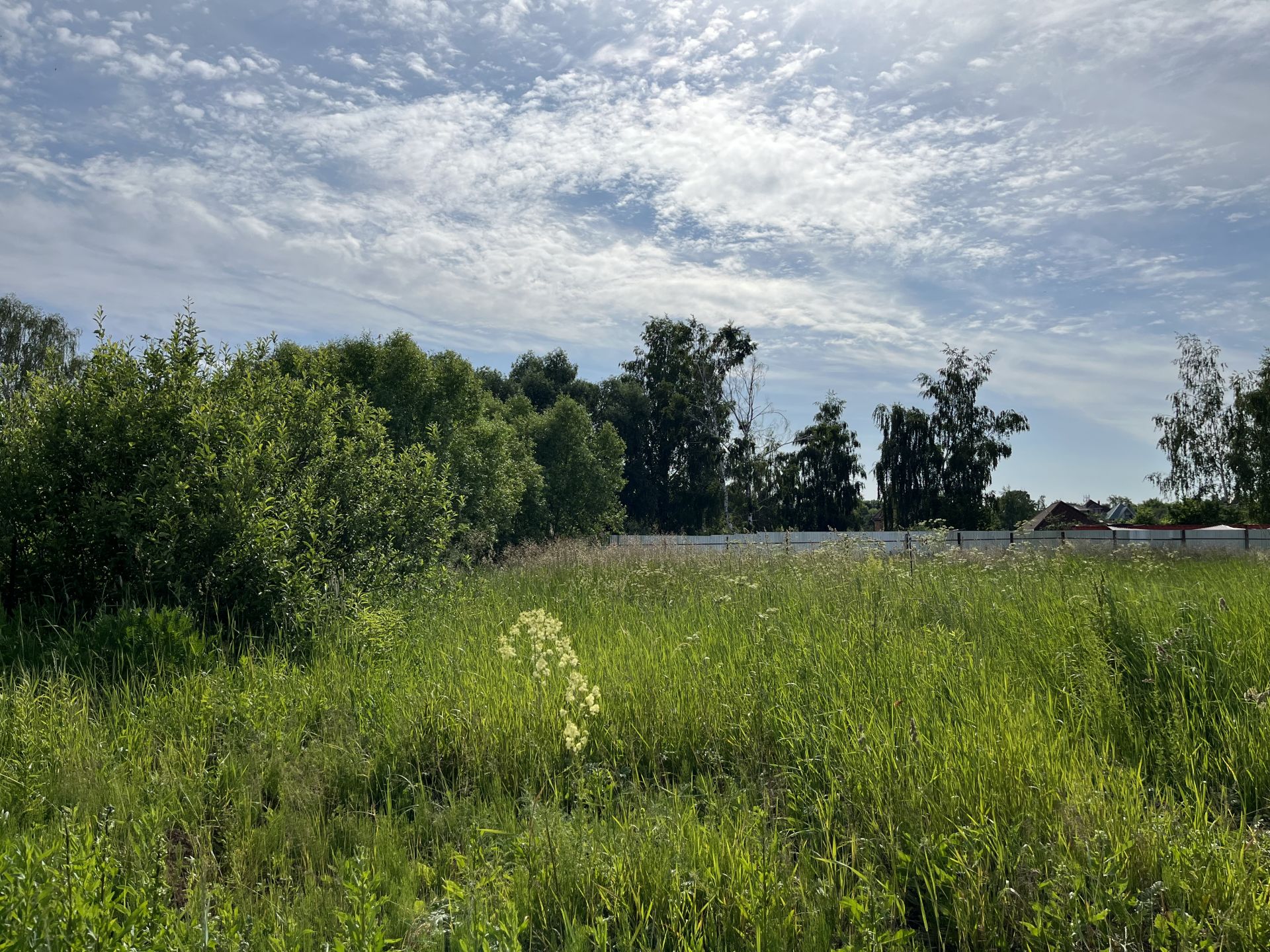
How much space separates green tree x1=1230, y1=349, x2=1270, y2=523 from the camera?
31344 millimetres

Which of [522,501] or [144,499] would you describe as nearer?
[144,499]

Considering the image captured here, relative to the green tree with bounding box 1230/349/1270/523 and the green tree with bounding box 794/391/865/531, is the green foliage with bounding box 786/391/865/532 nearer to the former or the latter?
the green tree with bounding box 794/391/865/531

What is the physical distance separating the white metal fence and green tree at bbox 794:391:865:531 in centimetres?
1163

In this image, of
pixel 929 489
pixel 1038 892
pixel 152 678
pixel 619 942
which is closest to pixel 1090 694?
pixel 1038 892

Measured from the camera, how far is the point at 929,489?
4012cm

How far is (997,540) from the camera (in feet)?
88.0

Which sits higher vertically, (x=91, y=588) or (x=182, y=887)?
(x=91, y=588)

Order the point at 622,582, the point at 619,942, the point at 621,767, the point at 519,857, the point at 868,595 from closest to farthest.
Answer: the point at 619,942 < the point at 519,857 < the point at 621,767 < the point at 868,595 < the point at 622,582

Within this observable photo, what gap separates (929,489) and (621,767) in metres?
38.8

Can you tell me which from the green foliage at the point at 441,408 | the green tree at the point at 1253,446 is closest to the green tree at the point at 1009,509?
the green tree at the point at 1253,446

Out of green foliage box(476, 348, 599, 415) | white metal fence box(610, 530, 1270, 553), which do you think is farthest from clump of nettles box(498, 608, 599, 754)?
green foliage box(476, 348, 599, 415)

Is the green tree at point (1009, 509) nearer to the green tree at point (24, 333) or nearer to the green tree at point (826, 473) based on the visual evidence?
the green tree at point (826, 473)

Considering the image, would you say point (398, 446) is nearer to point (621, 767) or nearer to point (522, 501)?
point (522, 501)

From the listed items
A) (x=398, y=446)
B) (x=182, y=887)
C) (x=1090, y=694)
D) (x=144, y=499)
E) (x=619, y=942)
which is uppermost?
(x=398, y=446)
